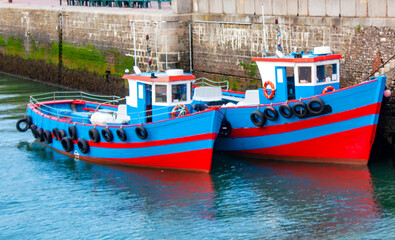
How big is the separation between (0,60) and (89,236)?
23052 millimetres

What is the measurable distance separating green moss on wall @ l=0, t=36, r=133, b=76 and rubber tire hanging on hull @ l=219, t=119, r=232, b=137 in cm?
899

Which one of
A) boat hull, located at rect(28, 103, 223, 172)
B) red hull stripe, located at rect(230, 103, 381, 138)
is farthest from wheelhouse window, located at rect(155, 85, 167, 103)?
red hull stripe, located at rect(230, 103, 381, 138)

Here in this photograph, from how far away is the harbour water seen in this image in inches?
525

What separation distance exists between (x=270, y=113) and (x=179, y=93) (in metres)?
2.12

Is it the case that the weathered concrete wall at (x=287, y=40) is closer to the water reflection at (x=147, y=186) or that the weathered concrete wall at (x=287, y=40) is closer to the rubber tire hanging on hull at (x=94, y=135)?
the water reflection at (x=147, y=186)

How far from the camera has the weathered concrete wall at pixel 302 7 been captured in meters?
18.8

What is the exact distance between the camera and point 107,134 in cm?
1723

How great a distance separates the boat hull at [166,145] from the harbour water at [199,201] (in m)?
0.25

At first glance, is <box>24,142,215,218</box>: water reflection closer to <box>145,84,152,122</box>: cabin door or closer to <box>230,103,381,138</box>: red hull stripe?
<box>145,84,152,122</box>: cabin door

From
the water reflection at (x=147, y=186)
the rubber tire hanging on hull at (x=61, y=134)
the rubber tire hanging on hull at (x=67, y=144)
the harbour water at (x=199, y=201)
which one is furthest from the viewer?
the rubber tire hanging on hull at (x=61, y=134)

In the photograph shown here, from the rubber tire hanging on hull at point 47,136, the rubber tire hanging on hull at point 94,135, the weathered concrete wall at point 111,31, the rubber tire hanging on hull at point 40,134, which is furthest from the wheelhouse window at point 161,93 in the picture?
the rubber tire hanging on hull at point 40,134

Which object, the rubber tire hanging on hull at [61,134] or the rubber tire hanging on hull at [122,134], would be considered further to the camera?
the rubber tire hanging on hull at [61,134]

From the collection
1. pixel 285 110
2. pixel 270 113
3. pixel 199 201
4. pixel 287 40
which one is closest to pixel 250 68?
pixel 287 40

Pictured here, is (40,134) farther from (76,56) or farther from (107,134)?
(76,56)
